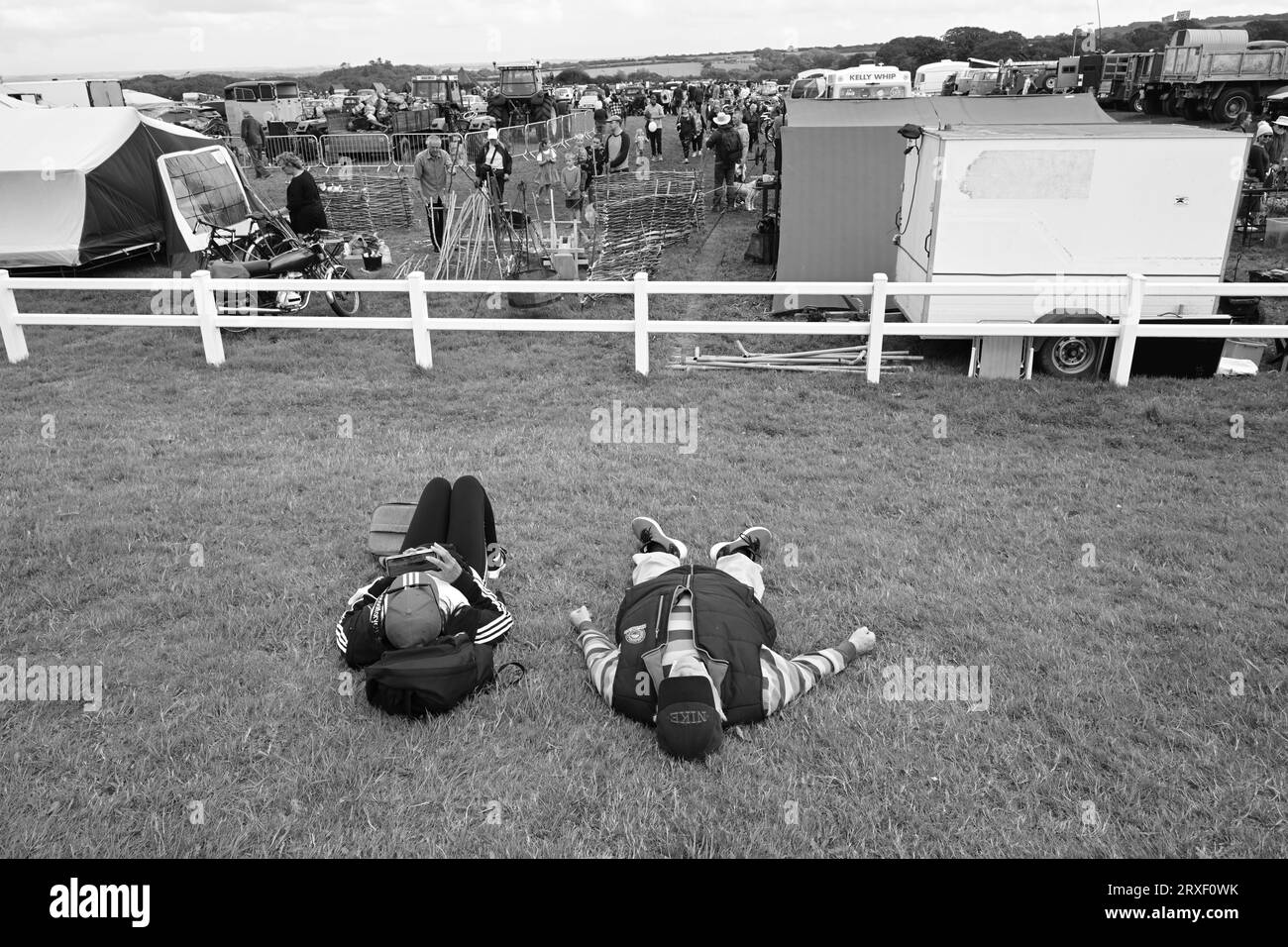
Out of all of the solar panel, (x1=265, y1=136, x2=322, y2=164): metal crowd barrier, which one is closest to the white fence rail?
the solar panel

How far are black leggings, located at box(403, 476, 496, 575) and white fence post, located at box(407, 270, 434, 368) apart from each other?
4651mm

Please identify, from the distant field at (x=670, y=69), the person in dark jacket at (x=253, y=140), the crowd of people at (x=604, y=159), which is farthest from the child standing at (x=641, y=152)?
the distant field at (x=670, y=69)

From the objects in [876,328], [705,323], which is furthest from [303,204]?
[876,328]

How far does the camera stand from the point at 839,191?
12.7 meters

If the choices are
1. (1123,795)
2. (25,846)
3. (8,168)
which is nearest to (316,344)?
(8,168)

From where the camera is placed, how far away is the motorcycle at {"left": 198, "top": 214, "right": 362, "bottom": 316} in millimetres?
11234

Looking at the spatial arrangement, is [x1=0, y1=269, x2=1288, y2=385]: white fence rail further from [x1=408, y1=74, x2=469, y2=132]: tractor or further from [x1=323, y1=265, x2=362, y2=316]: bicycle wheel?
[x1=408, y1=74, x2=469, y2=132]: tractor

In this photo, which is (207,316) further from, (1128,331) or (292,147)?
(292,147)

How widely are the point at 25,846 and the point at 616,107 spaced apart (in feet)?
149

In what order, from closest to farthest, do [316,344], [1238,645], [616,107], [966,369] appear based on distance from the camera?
[1238,645]
[966,369]
[316,344]
[616,107]

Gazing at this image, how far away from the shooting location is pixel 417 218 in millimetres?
19875

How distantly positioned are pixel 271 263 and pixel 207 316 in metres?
1.78
